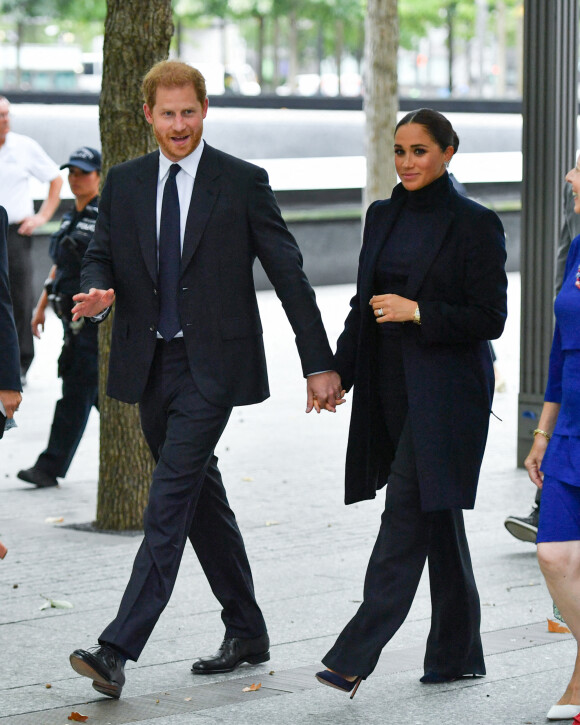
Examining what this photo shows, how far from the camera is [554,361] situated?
14.4 feet

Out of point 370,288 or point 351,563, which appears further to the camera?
point 351,563

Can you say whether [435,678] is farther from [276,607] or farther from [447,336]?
[276,607]

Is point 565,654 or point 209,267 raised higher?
point 209,267

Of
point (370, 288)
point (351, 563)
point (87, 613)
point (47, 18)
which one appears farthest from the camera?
point (47, 18)

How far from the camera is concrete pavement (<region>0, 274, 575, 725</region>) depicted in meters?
4.59

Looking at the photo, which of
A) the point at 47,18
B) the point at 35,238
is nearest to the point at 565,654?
the point at 35,238

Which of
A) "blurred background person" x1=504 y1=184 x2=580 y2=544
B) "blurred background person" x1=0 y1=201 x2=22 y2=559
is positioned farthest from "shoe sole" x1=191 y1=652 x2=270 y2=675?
"blurred background person" x1=504 y1=184 x2=580 y2=544

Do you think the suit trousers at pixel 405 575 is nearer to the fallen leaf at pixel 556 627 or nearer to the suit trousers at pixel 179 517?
the suit trousers at pixel 179 517

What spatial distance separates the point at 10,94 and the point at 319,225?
524cm

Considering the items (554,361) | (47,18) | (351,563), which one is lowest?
(351,563)

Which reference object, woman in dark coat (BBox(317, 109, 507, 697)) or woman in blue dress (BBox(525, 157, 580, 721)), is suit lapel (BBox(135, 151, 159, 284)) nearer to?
woman in dark coat (BBox(317, 109, 507, 697))

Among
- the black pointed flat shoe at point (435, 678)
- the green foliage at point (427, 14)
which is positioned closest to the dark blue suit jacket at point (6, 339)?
the black pointed flat shoe at point (435, 678)

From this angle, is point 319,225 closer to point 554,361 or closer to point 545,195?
point 545,195

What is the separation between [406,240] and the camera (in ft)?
15.5
